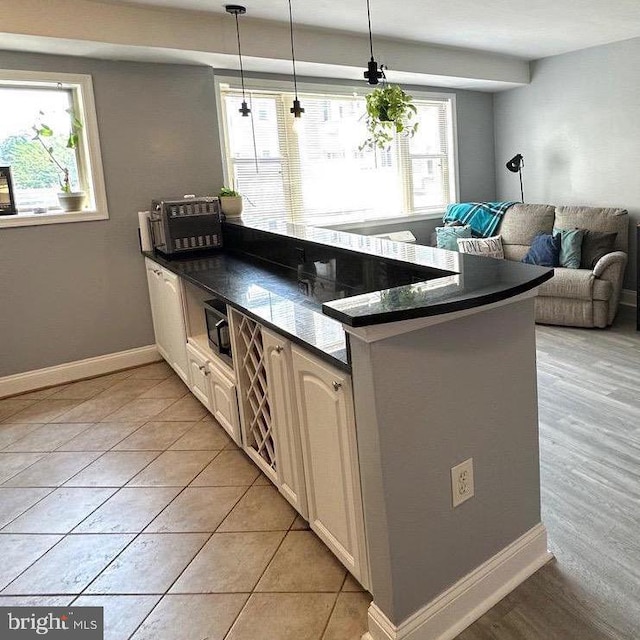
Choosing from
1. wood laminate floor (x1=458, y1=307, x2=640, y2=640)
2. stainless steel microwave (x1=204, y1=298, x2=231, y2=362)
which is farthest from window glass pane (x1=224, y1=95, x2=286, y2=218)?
wood laminate floor (x1=458, y1=307, x2=640, y2=640)

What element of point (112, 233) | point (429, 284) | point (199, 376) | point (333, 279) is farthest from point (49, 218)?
point (429, 284)

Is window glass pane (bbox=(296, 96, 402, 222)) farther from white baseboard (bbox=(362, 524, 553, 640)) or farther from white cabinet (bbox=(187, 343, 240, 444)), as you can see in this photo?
white baseboard (bbox=(362, 524, 553, 640))

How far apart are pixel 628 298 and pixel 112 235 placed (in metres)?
4.70

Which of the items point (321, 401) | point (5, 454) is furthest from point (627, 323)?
point (5, 454)

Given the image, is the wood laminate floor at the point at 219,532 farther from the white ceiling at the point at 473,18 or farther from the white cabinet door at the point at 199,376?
the white ceiling at the point at 473,18

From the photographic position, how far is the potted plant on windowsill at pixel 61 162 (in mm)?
3764

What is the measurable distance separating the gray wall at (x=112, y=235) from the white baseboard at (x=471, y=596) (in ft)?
10.5

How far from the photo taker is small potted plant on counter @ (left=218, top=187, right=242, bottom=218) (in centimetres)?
406

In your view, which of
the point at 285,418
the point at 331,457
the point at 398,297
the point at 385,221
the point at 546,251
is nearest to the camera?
the point at 398,297

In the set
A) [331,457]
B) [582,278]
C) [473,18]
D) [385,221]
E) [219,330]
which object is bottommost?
[331,457]

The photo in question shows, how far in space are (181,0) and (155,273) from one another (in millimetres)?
1759

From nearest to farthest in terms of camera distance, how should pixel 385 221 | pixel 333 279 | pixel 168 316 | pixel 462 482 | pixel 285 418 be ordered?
pixel 462 482, pixel 285 418, pixel 333 279, pixel 168 316, pixel 385 221

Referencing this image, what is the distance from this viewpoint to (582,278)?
176 inches

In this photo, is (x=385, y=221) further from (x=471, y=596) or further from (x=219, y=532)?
(x=471, y=596)
